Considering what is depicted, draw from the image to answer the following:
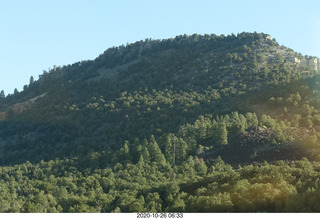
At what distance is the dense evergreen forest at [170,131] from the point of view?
44500 millimetres

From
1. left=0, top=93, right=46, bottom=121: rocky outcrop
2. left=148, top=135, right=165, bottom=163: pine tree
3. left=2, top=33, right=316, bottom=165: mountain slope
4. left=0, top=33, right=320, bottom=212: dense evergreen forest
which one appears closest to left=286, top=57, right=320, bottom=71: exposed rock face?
left=0, top=33, right=320, bottom=212: dense evergreen forest

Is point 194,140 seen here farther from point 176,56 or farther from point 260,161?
point 176,56

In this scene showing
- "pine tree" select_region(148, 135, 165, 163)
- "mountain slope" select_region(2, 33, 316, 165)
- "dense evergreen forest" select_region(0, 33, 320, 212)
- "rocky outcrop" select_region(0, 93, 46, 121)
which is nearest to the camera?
"dense evergreen forest" select_region(0, 33, 320, 212)

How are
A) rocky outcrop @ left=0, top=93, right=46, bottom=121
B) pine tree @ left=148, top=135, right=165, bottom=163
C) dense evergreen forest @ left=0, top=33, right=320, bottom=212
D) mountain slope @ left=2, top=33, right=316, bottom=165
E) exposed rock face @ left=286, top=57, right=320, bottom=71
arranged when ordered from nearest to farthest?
dense evergreen forest @ left=0, top=33, right=320, bottom=212
pine tree @ left=148, top=135, right=165, bottom=163
mountain slope @ left=2, top=33, right=316, bottom=165
exposed rock face @ left=286, top=57, right=320, bottom=71
rocky outcrop @ left=0, top=93, right=46, bottom=121

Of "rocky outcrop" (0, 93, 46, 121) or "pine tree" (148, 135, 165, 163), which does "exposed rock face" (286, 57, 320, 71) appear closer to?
"pine tree" (148, 135, 165, 163)

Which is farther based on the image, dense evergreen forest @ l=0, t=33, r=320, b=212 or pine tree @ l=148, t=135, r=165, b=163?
pine tree @ l=148, t=135, r=165, b=163

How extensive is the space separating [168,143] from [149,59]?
6585 centimetres

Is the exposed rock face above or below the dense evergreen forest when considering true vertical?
above

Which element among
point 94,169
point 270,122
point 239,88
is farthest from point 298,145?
point 239,88

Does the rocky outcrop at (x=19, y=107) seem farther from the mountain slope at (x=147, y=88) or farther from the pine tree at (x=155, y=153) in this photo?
the pine tree at (x=155, y=153)

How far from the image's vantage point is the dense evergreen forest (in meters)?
44.5

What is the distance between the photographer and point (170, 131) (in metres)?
80.8

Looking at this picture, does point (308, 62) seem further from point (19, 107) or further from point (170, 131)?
point (19, 107)

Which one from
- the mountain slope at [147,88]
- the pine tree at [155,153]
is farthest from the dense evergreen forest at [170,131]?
the mountain slope at [147,88]
